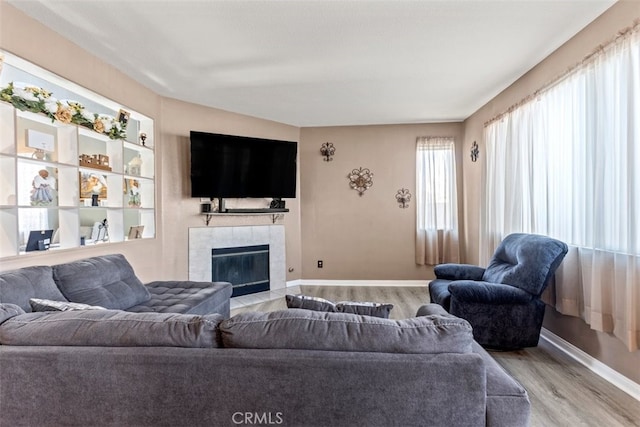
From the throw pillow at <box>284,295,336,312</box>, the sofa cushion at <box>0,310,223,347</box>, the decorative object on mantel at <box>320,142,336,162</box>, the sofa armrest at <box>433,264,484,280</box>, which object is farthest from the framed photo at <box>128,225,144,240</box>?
the sofa armrest at <box>433,264,484,280</box>

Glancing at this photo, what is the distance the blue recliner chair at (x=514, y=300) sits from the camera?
254 cm

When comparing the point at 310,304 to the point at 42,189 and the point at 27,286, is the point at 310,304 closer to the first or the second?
the point at 27,286

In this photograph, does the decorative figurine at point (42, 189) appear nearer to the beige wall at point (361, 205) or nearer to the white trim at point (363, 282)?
the beige wall at point (361, 205)

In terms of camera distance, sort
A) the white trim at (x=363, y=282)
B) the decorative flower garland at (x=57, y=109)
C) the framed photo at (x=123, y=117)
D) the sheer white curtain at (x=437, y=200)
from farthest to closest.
Result: the white trim at (x=363, y=282), the sheer white curtain at (x=437, y=200), the framed photo at (x=123, y=117), the decorative flower garland at (x=57, y=109)

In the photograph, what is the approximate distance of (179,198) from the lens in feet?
13.2

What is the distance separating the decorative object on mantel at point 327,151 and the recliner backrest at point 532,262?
10.2 feet

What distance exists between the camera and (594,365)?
7.65 feet

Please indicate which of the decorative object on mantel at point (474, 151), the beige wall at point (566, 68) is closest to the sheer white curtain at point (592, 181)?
the beige wall at point (566, 68)

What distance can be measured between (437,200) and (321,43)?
10.8 feet

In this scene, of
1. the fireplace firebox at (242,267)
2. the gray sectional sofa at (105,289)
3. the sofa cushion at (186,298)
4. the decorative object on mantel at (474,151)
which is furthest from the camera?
the decorative object on mantel at (474,151)

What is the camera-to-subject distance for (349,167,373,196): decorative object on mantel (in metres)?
5.16

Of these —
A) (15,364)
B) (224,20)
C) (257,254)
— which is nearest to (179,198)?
(257,254)

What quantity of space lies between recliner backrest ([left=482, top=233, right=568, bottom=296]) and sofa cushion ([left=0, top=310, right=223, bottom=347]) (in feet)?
8.57

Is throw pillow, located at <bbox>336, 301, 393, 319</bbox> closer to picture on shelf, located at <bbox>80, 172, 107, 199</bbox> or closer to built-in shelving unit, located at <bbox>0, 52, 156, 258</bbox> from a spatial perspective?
built-in shelving unit, located at <bbox>0, 52, 156, 258</bbox>
